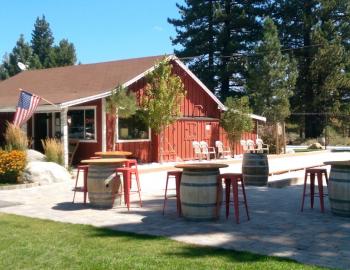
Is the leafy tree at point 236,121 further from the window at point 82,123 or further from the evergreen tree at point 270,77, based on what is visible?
the evergreen tree at point 270,77

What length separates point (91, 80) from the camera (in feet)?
72.7

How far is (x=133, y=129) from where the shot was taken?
20.5 metres

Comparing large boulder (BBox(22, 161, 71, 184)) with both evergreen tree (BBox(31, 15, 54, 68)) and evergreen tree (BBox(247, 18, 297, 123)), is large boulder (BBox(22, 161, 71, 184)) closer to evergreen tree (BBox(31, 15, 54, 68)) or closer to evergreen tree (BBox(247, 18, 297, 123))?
evergreen tree (BBox(247, 18, 297, 123))

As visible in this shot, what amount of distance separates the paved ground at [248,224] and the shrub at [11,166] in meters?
1.90

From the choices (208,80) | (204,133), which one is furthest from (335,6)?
(204,133)

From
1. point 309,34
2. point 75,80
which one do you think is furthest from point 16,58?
point 75,80

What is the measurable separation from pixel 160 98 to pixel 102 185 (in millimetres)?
10763

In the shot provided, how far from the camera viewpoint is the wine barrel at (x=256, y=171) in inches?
495

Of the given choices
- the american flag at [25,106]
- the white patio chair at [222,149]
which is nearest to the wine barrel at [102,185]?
the american flag at [25,106]

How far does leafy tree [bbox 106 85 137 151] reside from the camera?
18406 mm

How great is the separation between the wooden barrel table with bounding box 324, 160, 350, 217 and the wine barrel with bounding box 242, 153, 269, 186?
422 cm

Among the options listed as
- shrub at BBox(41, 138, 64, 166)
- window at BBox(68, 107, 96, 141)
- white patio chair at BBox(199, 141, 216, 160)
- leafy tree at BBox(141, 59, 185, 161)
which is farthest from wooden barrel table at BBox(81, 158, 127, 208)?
white patio chair at BBox(199, 141, 216, 160)

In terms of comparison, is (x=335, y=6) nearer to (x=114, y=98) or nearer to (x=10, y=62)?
(x=114, y=98)

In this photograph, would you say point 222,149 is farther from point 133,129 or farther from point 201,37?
point 201,37
